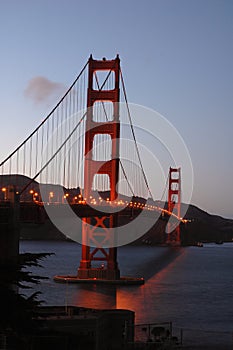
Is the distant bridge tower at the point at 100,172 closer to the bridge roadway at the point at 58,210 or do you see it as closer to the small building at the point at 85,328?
the bridge roadway at the point at 58,210

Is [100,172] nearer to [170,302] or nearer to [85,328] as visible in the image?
[170,302]

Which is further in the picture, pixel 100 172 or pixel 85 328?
pixel 100 172

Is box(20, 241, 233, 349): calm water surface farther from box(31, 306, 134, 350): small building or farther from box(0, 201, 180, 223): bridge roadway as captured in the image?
Answer: box(31, 306, 134, 350): small building

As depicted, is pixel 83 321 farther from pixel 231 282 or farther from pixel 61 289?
pixel 231 282

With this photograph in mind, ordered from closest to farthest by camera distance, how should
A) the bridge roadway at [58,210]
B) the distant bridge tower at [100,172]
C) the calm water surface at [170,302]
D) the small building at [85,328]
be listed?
the small building at [85,328] < the bridge roadway at [58,210] < the calm water surface at [170,302] < the distant bridge tower at [100,172]

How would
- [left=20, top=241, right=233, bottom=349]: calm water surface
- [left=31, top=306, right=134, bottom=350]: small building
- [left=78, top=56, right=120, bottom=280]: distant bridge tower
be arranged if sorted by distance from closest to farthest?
[left=31, top=306, right=134, bottom=350]: small building, [left=20, top=241, right=233, bottom=349]: calm water surface, [left=78, top=56, right=120, bottom=280]: distant bridge tower

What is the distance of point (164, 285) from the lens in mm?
41844

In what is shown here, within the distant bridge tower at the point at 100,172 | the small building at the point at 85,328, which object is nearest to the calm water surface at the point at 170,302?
the distant bridge tower at the point at 100,172

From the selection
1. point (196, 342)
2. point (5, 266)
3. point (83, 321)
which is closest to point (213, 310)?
point (196, 342)

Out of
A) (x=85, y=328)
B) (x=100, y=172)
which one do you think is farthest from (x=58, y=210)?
(x=85, y=328)

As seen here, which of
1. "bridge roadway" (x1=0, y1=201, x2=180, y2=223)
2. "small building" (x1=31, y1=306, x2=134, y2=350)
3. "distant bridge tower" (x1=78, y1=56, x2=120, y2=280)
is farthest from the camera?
"distant bridge tower" (x1=78, y1=56, x2=120, y2=280)

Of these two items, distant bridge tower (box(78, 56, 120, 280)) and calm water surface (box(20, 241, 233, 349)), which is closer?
calm water surface (box(20, 241, 233, 349))

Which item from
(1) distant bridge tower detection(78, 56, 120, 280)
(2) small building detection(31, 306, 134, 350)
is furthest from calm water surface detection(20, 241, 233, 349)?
(2) small building detection(31, 306, 134, 350)

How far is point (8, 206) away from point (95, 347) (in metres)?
5.59
